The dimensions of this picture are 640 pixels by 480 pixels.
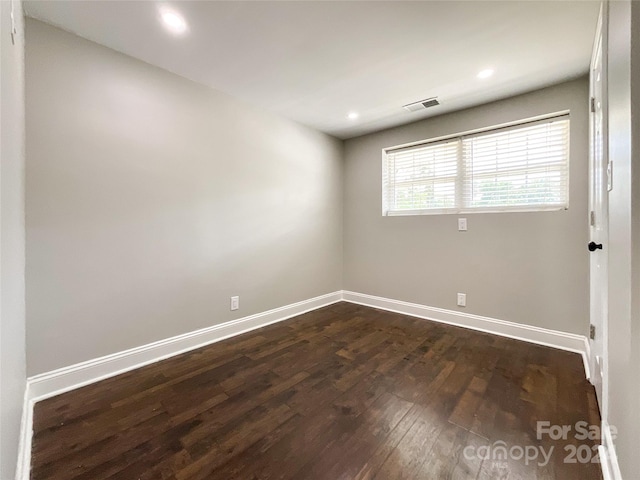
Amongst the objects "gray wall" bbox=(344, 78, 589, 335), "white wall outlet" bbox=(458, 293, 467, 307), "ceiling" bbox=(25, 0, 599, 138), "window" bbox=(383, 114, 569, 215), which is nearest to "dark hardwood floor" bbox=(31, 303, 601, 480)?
"gray wall" bbox=(344, 78, 589, 335)

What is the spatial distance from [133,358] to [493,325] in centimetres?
327

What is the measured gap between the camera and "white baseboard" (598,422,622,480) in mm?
1025

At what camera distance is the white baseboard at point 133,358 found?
1.68 metres

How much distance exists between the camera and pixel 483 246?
2.76 metres

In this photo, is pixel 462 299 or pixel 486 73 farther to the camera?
pixel 462 299

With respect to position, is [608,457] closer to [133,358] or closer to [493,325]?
[493,325]

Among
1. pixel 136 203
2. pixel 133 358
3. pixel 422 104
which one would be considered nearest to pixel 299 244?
pixel 136 203

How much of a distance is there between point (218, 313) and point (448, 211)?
2.71 metres

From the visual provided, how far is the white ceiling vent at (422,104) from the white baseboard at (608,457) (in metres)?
2.68

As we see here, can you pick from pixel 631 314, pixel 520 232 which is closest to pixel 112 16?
pixel 631 314

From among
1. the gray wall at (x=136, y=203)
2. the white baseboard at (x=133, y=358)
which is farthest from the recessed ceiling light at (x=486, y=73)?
the white baseboard at (x=133, y=358)

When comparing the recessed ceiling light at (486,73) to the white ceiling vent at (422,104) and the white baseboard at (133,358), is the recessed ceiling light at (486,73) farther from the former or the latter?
the white baseboard at (133,358)

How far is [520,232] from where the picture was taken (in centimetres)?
254

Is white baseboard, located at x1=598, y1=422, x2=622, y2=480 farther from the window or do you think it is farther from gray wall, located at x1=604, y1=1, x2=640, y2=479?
the window
